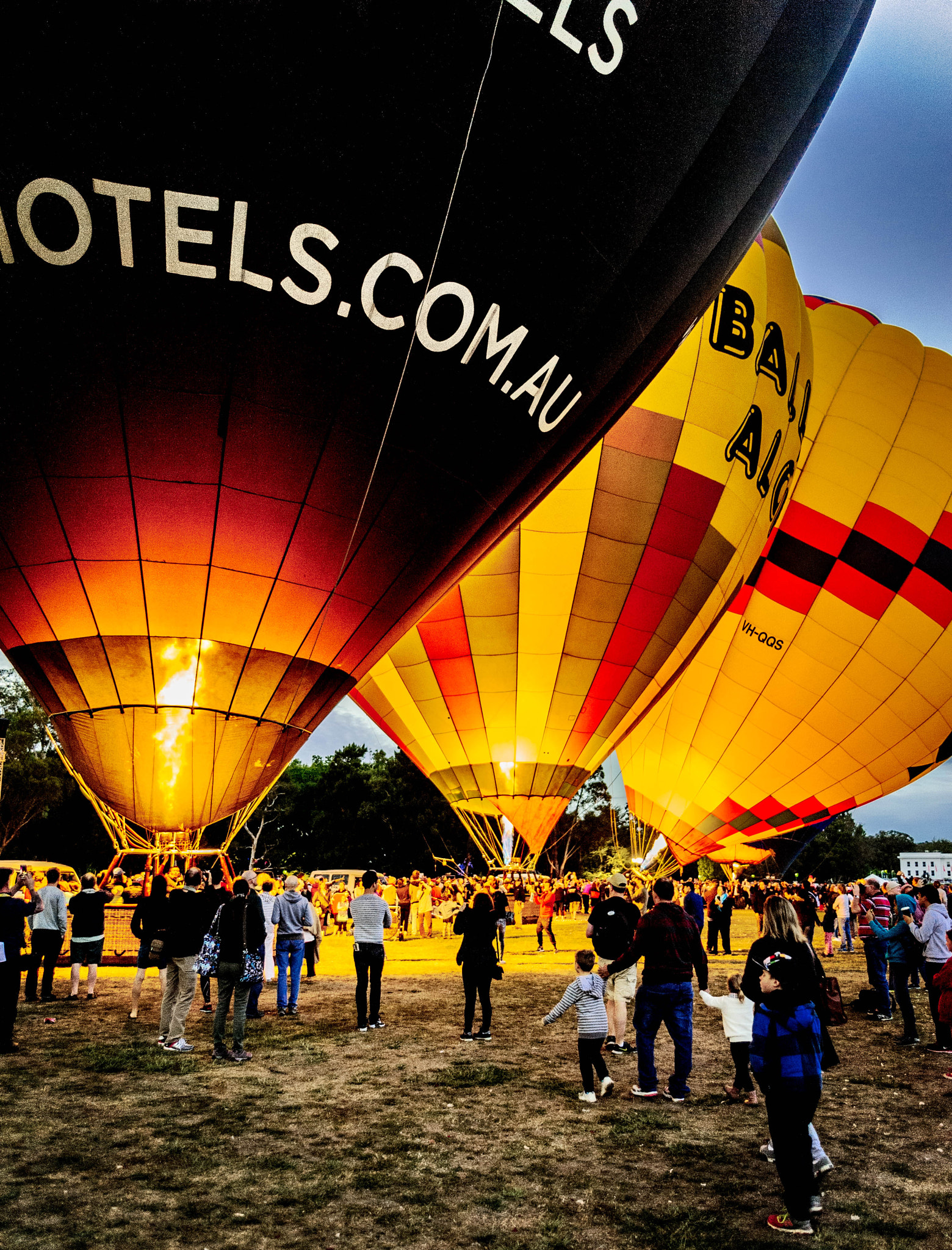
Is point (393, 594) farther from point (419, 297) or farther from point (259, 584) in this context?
point (419, 297)

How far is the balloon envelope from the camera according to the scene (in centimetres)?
517

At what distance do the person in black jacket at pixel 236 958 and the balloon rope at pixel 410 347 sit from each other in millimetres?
2171

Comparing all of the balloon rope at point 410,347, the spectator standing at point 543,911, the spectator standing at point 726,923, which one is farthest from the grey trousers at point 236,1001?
the spectator standing at point 726,923

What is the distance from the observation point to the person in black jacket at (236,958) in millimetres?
7406

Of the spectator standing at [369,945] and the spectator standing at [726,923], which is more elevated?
the spectator standing at [369,945]

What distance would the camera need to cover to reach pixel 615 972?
7262 mm

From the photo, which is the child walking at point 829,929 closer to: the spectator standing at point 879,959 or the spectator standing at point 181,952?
the spectator standing at point 879,959

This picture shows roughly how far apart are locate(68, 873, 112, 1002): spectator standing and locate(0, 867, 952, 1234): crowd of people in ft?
0.06

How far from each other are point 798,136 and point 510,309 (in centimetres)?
407

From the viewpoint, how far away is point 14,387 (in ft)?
19.4

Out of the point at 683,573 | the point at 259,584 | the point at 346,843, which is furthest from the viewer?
the point at 346,843

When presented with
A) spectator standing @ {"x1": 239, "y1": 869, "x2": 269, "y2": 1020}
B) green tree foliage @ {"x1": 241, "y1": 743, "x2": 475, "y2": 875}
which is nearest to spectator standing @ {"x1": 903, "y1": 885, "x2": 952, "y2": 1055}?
spectator standing @ {"x1": 239, "y1": 869, "x2": 269, "y2": 1020}

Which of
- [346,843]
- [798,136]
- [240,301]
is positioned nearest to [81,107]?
[240,301]

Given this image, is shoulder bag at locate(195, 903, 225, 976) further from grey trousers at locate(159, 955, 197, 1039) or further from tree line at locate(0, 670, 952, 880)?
tree line at locate(0, 670, 952, 880)
